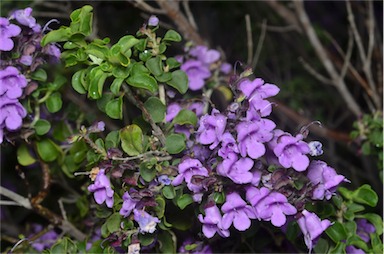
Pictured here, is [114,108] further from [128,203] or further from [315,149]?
[315,149]

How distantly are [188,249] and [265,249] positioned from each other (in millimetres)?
166

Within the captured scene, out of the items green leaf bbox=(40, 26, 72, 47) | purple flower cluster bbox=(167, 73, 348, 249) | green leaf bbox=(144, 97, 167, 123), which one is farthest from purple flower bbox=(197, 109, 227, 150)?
green leaf bbox=(40, 26, 72, 47)

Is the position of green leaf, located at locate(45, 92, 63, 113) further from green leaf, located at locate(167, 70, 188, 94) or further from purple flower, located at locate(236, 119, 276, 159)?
purple flower, located at locate(236, 119, 276, 159)

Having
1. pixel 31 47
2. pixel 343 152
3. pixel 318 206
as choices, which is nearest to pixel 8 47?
pixel 31 47

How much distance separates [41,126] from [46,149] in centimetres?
6

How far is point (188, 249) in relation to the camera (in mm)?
1091

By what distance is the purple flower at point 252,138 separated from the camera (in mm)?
917

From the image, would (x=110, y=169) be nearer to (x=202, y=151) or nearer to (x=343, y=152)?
(x=202, y=151)

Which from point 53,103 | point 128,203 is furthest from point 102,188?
point 53,103

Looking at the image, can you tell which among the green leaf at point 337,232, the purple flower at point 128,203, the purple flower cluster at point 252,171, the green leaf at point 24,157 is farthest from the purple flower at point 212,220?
the green leaf at point 24,157

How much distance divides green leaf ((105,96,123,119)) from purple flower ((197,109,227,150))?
0.13 m

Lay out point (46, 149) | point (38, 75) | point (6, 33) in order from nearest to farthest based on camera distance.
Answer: point (6, 33) < point (38, 75) < point (46, 149)

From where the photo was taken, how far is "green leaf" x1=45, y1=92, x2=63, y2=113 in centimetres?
119

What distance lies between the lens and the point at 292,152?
0.94m
